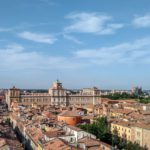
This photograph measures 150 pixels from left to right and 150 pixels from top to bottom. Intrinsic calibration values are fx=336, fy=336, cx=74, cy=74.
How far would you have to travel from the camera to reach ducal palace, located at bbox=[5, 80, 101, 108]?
101 m

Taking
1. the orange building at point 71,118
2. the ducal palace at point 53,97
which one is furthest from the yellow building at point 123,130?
the ducal palace at point 53,97

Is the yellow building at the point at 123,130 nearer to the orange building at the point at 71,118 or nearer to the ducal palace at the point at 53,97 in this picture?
the orange building at the point at 71,118

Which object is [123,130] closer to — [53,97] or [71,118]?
[71,118]

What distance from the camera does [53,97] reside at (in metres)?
105

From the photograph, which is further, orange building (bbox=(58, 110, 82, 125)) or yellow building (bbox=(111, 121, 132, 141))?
orange building (bbox=(58, 110, 82, 125))

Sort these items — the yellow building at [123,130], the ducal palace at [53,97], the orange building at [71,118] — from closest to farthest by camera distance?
the yellow building at [123,130], the orange building at [71,118], the ducal palace at [53,97]

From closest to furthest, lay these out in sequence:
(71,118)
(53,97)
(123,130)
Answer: (123,130)
(71,118)
(53,97)

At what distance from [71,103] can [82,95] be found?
4965 millimetres

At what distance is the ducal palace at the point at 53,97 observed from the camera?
101 meters

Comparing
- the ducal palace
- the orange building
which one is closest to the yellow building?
the orange building

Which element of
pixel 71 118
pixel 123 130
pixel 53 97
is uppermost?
pixel 53 97

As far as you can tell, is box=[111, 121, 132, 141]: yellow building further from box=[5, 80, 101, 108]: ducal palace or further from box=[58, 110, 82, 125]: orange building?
box=[5, 80, 101, 108]: ducal palace

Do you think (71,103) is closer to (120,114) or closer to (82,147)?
(120,114)

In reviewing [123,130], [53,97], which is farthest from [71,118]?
[53,97]
